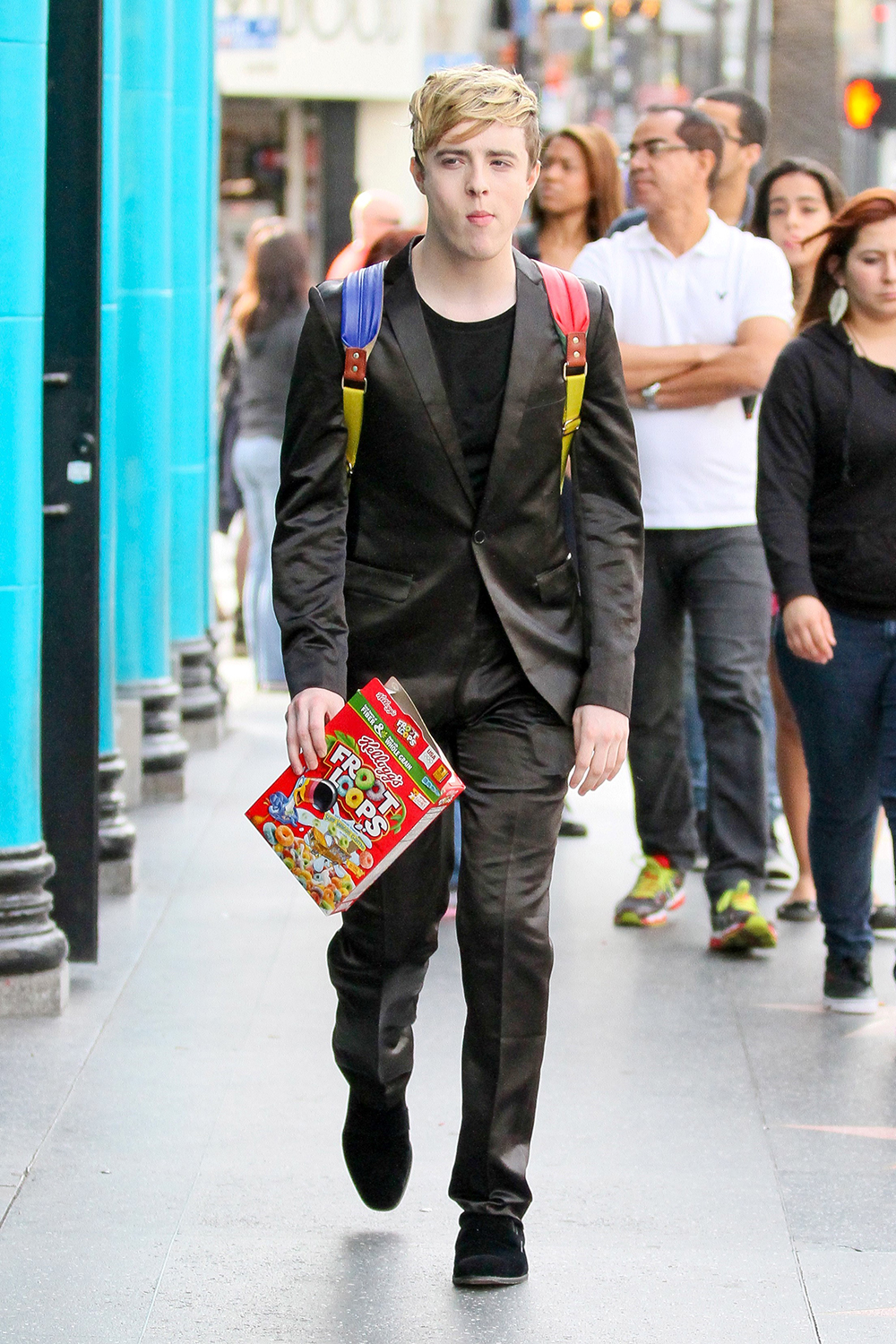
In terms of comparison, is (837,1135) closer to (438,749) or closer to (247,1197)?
(247,1197)

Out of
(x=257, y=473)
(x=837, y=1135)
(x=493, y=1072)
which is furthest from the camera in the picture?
(x=257, y=473)

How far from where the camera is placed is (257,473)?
11141 mm

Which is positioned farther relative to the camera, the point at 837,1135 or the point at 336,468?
the point at 837,1135

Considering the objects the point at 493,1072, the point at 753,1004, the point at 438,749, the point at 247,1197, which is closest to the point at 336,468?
the point at 438,749

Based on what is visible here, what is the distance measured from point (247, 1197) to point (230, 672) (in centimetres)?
773

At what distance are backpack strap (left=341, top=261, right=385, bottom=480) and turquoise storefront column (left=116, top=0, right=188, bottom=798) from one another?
4503mm

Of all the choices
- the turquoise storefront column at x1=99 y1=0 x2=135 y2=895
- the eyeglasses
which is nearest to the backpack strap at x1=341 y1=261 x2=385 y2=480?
the turquoise storefront column at x1=99 y1=0 x2=135 y2=895

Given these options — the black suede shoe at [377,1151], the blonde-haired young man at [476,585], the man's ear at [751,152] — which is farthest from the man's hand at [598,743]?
the man's ear at [751,152]

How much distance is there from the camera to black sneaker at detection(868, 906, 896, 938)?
266 inches

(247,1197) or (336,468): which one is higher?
(336,468)

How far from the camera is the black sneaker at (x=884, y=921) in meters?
6.77

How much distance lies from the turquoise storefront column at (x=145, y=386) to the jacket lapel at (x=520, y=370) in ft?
15.0

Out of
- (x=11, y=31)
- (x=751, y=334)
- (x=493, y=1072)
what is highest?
(x=11, y=31)

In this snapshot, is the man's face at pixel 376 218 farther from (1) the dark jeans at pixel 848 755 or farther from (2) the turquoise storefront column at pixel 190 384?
(1) the dark jeans at pixel 848 755
